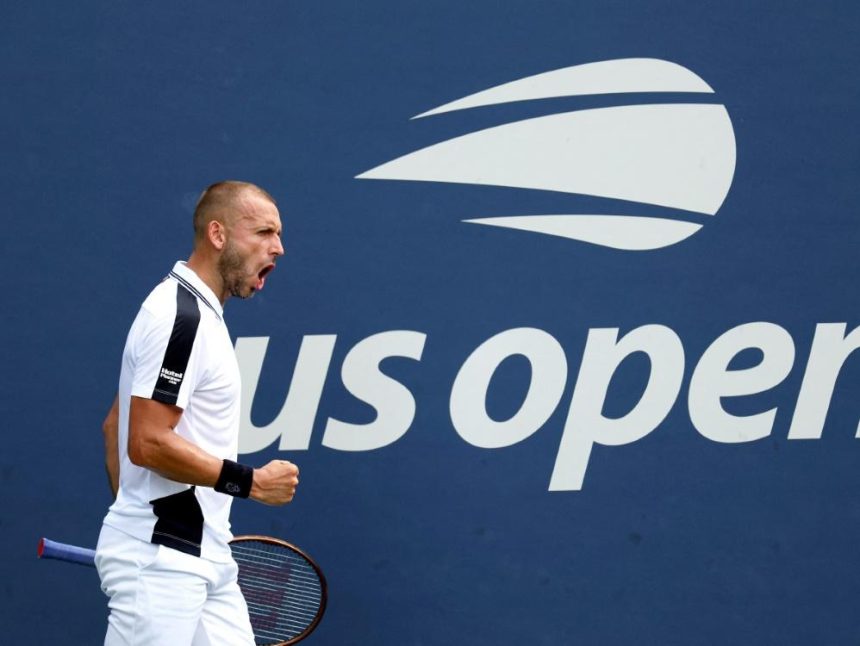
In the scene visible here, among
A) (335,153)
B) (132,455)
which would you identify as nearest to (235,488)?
(132,455)

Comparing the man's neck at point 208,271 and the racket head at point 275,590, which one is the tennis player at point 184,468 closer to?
the man's neck at point 208,271

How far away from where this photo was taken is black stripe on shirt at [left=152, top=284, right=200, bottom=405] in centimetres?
264

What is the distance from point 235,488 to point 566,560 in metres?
1.46

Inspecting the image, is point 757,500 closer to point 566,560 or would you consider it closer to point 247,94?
point 566,560

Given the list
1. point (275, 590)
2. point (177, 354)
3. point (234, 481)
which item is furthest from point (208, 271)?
point (275, 590)

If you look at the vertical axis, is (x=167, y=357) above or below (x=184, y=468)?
above

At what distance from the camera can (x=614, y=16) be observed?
3.77 metres

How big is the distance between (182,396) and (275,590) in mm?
965

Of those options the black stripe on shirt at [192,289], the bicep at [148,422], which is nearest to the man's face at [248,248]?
the black stripe on shirt at [192,289]

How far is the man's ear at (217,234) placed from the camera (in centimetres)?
289

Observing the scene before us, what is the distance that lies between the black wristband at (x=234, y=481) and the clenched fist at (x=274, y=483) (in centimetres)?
1

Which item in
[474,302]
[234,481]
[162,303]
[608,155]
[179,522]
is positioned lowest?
[179,522]

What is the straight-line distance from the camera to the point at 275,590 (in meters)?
3.40

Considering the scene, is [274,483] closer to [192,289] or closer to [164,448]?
[164,448]
